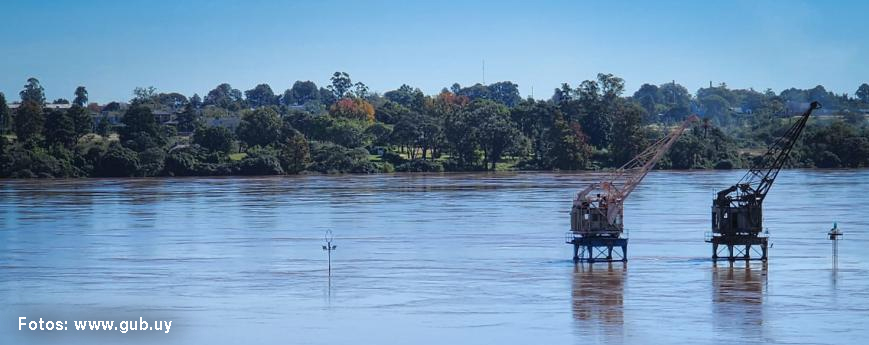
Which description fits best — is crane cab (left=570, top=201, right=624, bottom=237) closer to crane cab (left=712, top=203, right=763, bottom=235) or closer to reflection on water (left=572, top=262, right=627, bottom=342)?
reflection on water (left=572, top=262, right=627, bottom=342)

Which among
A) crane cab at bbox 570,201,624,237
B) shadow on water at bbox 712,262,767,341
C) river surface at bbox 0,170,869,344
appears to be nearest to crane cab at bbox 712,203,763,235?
shadow on water at bbox 712,262,767,341

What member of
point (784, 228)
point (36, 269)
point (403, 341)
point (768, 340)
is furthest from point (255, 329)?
point (784, 228)

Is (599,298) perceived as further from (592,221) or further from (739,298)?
(592,221)

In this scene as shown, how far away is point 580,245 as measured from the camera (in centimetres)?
7412

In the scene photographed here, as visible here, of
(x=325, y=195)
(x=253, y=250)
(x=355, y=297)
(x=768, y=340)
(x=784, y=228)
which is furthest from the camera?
(x=325, y=195)

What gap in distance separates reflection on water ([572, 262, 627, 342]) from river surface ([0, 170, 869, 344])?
→ 137mm

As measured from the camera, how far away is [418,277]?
69500mm

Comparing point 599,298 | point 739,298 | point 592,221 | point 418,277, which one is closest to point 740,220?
point 592,221

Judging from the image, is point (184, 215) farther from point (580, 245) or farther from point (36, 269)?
point (580, 245)

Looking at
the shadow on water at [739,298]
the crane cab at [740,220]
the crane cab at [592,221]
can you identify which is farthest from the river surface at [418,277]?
the crane cab at [740,220]

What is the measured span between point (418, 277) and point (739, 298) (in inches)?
621

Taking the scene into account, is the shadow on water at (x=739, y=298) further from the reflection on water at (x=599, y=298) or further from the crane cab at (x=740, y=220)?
the reflection on water at (x=599, y=298)

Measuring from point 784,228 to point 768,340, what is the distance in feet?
154

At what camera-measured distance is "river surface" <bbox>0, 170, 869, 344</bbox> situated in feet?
179
